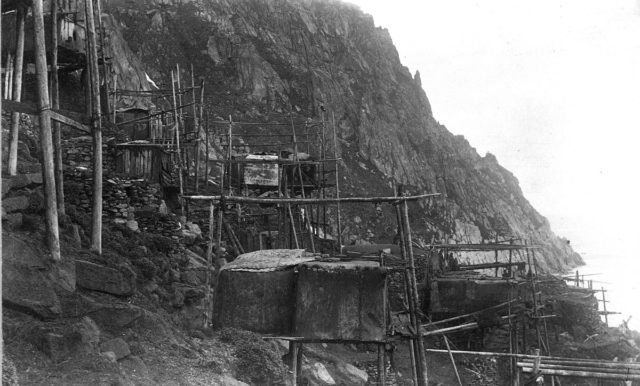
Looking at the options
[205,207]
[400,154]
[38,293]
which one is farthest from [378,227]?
[38,293]

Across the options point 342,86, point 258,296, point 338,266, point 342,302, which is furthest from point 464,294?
point 342,86

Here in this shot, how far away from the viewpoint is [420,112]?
7350 centimetres

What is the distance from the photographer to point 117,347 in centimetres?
664

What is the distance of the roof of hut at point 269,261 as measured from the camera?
6.51 meters

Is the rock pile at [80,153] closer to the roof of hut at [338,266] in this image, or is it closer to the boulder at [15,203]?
the boulder at [15,203]

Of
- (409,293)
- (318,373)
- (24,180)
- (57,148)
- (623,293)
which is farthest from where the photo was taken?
(623,293)

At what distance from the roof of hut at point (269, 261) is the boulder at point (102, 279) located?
2.43 metres

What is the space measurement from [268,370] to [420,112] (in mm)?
68966

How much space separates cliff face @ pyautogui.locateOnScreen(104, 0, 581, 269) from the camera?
47.6m

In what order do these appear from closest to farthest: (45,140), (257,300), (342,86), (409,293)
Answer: (257,300) → (409,293) → (45,140) → (342,86)

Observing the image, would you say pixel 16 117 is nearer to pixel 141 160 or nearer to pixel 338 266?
pixel 141 160

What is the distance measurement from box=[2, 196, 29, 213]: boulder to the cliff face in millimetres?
34842

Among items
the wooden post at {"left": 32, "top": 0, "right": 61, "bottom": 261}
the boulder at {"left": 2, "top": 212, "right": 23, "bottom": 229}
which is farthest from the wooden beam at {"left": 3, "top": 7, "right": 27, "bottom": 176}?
the boulder at {"left": 2, "top": 212, "right": 23, "bottom": 229}

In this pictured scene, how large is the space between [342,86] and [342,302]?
185 ft
